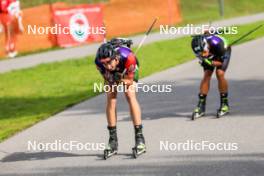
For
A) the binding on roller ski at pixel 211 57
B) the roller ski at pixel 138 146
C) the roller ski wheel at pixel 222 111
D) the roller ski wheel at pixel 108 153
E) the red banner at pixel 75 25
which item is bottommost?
the roller ski wheel at pixel 108 153

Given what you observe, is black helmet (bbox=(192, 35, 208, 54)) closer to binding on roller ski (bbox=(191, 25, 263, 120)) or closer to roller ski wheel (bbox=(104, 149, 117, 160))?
binding on roller ski (bbox=(191, 25, 263, 120))

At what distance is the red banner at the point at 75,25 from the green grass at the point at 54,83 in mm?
3784

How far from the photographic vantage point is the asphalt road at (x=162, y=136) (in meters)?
8.63

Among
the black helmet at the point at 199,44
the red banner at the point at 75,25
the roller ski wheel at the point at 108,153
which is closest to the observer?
the roller ski wheel at the point at 108,153

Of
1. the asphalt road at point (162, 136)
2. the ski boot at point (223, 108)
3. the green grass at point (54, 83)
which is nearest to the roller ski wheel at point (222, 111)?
the ski boot at point (223, 108)

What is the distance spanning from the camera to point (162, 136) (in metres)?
10.5

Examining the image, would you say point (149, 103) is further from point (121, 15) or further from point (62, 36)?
point (121, 15)

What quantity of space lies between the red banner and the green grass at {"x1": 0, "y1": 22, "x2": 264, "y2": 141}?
3.78 m

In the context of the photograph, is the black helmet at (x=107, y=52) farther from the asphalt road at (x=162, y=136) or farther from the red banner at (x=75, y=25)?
the red banner at (x=75, y=25)

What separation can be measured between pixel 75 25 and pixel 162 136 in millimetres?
16632

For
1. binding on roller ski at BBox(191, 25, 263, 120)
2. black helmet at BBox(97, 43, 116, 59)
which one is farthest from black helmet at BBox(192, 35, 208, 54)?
black helmet at BBox(97, 43, 116, 59)

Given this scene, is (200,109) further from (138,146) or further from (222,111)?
(138,146)

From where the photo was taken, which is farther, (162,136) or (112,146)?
(162,136)

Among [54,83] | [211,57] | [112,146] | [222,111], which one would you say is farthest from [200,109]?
[54,83]
